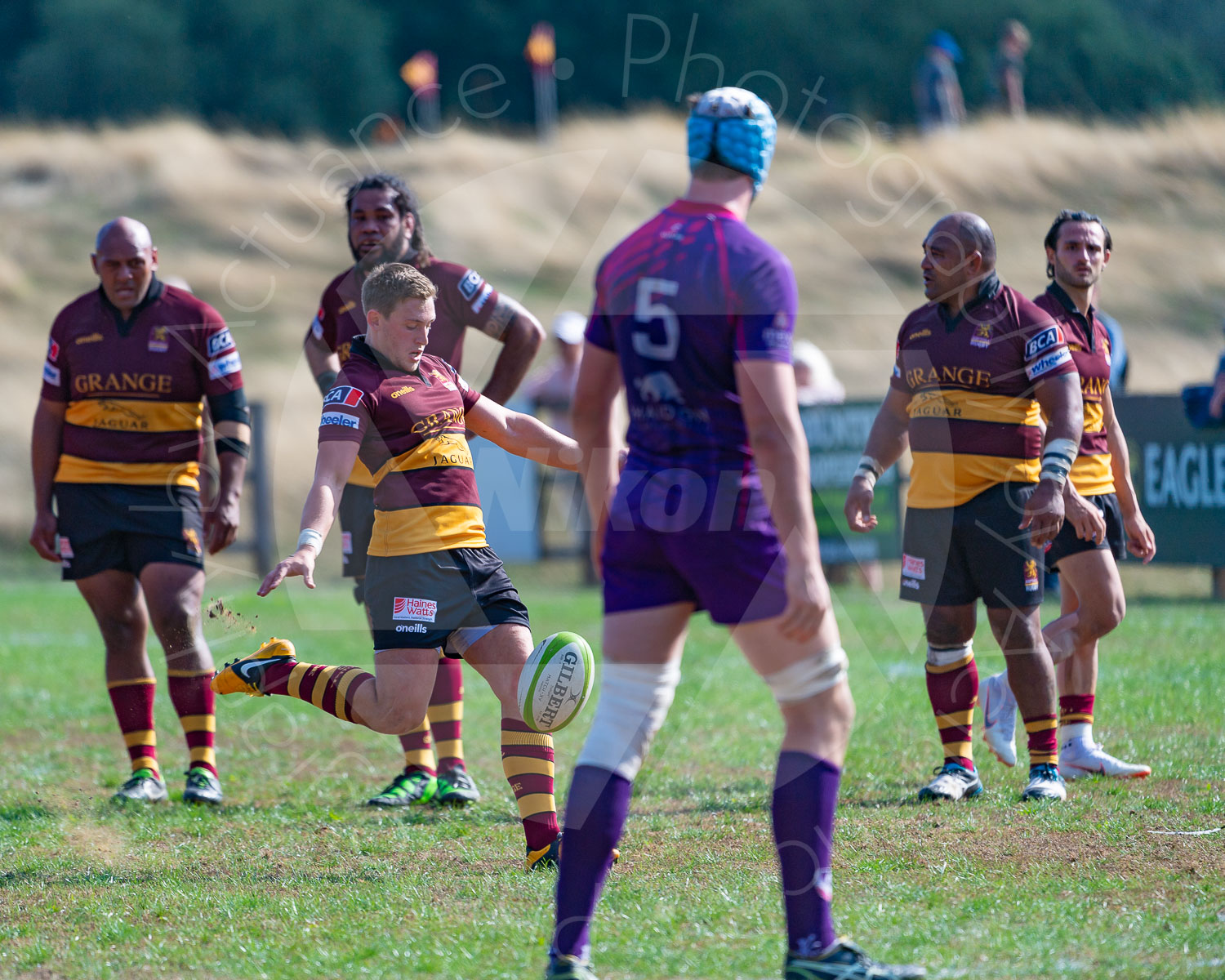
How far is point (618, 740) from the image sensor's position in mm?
3637

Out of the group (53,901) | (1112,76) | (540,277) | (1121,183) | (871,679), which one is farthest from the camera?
(1112,76)

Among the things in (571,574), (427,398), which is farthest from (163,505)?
(571,574)

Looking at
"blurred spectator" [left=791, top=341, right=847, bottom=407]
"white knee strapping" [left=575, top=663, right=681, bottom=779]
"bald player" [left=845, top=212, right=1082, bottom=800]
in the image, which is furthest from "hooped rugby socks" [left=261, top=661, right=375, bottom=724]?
"blurred spectator" [left=791, top=341, right=847, bottom=407]

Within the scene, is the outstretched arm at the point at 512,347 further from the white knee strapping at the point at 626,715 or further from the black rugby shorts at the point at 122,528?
the white knee strapping at the point at 626,715

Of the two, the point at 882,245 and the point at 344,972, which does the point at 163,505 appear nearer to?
the point at 344,972

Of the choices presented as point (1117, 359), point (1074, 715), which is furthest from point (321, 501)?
point (1117, 359)

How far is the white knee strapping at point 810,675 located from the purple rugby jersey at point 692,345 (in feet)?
1.17

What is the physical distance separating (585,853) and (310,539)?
4.88 ft

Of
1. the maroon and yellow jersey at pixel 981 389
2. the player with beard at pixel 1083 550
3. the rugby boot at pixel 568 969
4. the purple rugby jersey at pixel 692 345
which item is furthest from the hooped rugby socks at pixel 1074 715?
the rugby boot at pixel 568 969

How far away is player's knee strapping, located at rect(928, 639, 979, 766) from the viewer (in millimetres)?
5887

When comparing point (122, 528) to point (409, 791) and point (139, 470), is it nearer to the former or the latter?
point (139, 470)

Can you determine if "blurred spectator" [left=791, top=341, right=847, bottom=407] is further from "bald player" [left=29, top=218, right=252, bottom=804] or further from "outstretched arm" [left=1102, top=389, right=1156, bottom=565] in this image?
"bald player" [left=29, top=218, right=252, bottom=804]

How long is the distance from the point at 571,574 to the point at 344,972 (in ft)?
40.0

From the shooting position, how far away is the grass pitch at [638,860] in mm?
3936
